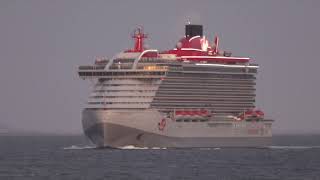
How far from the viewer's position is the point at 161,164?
422 feet

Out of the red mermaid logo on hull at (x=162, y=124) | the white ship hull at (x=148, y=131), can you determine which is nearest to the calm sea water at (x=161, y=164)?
→ the white ship hull at (x=148, y=131)

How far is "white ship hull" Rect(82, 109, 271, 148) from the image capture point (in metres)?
150

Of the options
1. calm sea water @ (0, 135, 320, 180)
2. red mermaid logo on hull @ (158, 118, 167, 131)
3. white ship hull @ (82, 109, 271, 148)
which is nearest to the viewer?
calm sea water @ (0, 135, 320, 180)

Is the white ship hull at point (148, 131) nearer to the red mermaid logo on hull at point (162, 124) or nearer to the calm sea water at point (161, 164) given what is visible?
the red mermaid logo on hull at point (162, 124)

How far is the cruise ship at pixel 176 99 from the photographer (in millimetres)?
151375

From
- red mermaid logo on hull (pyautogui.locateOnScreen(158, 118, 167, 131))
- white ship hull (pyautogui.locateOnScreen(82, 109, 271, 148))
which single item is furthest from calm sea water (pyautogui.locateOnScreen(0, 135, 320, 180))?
red mermaid logo on hull (pyautogui.locateOnScreen(158, 118, 167, 131))

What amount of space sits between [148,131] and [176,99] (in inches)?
302

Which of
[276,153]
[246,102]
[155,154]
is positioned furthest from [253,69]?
[155,154]

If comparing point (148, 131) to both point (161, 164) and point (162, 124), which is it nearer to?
point (162, 124)

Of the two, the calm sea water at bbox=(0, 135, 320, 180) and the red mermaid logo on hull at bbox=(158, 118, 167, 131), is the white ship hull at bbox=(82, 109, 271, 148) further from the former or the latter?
the calm sea water at bbox=(0, 135, 320, 180)

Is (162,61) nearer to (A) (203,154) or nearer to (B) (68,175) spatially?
(A) (203,154)

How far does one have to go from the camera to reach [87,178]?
367 feet

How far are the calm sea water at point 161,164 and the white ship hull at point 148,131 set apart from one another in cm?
109

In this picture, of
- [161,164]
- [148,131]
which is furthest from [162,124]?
[161,164]
